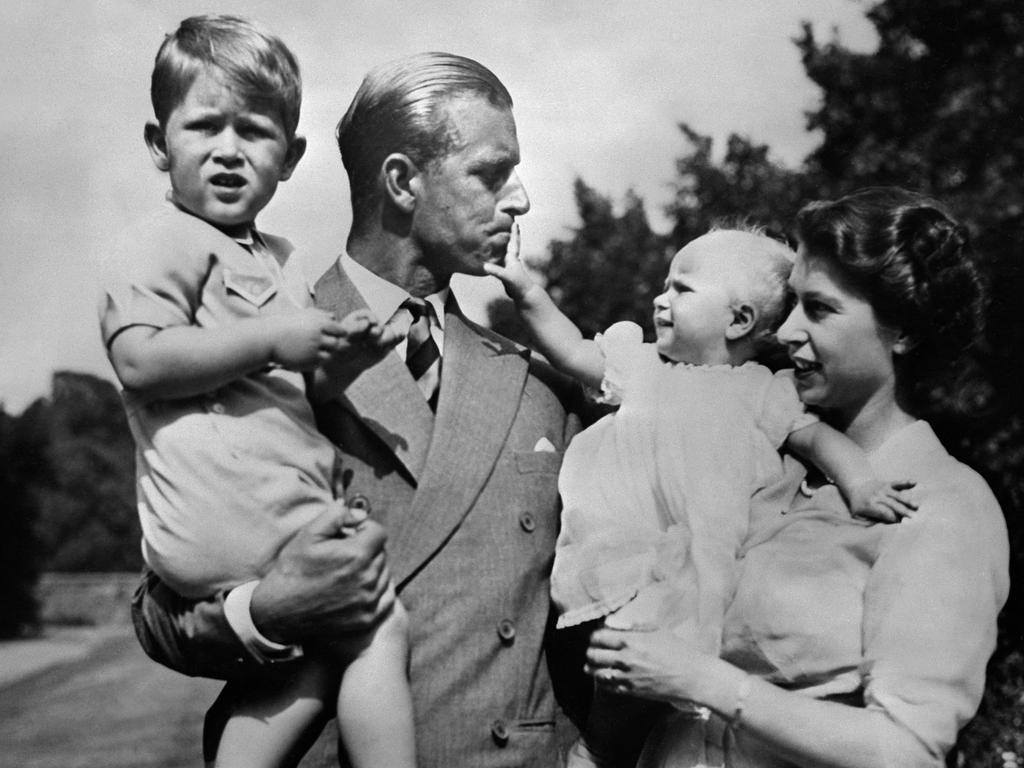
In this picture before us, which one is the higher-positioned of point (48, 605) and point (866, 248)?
point (866, 248)

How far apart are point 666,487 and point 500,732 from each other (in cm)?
68

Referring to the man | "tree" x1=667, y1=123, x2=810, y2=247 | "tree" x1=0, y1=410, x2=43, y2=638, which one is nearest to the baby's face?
the man

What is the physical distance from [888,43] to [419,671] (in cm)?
1405

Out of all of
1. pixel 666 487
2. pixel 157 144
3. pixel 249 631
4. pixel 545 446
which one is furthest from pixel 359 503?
pixel 157 144

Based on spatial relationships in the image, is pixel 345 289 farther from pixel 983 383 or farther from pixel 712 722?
pixel 983 383

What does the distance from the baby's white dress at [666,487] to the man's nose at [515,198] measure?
42 centimetres

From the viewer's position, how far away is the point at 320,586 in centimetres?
272

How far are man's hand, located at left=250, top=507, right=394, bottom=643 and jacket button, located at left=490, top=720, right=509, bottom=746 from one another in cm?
42

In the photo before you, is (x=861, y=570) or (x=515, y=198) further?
(x=515, y=198)

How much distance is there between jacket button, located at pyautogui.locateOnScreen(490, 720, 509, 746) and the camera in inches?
118

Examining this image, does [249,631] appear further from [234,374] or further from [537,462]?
[537,462]

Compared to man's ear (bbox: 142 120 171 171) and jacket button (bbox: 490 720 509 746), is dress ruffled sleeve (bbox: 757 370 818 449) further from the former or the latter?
man's ear (bbox: 142 120 171 171)

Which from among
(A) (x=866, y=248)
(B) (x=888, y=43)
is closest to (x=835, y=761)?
(A) (x=866, y=248)

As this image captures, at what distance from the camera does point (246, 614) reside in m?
2.74
